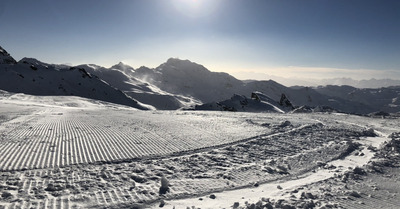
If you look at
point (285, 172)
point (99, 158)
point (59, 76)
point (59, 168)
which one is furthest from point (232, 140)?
point (59, 76)

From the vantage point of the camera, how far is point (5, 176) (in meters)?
6.81

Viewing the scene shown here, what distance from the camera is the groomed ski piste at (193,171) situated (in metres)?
5.84

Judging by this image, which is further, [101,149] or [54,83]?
[54,83]

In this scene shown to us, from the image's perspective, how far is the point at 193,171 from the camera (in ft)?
25.9

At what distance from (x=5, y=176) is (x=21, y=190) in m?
1.21

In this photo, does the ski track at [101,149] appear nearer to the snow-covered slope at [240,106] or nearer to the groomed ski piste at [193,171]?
the groomed ski piste at [193,171]

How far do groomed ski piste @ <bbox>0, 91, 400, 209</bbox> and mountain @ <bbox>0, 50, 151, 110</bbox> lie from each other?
64.7 meters

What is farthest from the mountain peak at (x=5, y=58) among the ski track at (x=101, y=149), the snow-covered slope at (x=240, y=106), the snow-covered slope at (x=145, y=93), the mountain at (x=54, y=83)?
the ski track at (x=101, y=149)

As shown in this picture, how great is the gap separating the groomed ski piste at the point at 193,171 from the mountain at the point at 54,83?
64.7 meters

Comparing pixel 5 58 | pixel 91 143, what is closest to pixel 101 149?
pixel 91 143

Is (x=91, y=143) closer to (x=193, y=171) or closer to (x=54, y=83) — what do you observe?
(x=193, y=171)

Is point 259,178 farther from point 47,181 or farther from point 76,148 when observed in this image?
point 76,148

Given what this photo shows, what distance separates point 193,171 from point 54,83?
7950 centimetres

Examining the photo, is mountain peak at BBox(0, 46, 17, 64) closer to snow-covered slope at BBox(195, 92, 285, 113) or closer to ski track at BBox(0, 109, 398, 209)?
snow-covered slope at BBox(195, 92, 285, 113)
